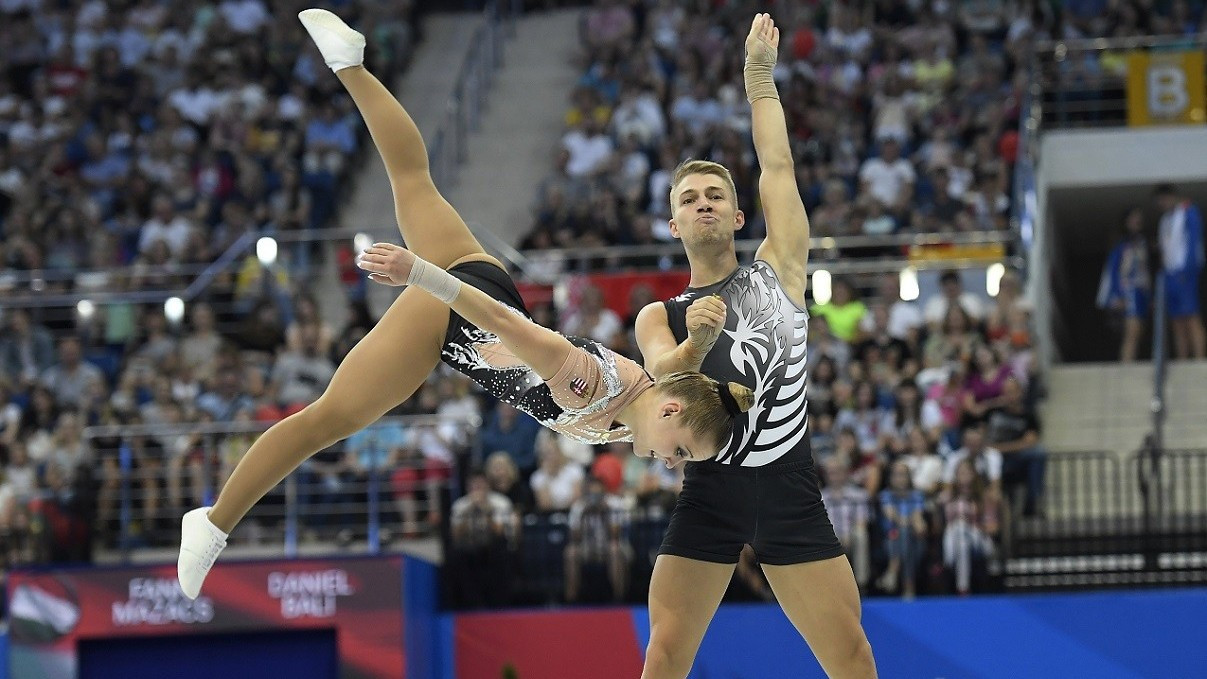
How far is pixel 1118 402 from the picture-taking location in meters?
12.4

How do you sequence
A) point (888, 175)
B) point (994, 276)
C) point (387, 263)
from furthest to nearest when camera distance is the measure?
point (888, 175), point (994, 276), point (387, 263)

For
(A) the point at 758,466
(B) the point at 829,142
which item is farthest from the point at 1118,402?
(A) the point at 758,466

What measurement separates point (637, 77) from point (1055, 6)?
13.7ft

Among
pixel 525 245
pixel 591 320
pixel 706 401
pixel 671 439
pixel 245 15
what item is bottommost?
pixel 671 439

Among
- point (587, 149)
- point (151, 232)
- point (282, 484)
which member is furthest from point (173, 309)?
point (587, 149)

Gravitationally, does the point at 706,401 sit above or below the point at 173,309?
below

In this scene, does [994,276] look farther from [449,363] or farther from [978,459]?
[449,363]

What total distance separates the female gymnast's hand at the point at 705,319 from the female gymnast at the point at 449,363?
13cm

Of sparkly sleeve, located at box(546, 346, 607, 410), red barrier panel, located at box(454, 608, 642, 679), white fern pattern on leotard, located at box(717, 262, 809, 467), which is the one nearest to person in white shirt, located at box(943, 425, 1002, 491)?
red barrier panel, located at box(454, 608, 642, 679)

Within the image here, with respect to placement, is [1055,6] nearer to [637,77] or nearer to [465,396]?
[637,77]

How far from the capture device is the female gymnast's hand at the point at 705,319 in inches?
182

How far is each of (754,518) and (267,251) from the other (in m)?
9.10

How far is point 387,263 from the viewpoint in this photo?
434 cm

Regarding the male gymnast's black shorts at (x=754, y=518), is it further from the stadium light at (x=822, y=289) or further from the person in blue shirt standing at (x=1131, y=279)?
the person in blue shirt standing at (x=1131, y=279)
